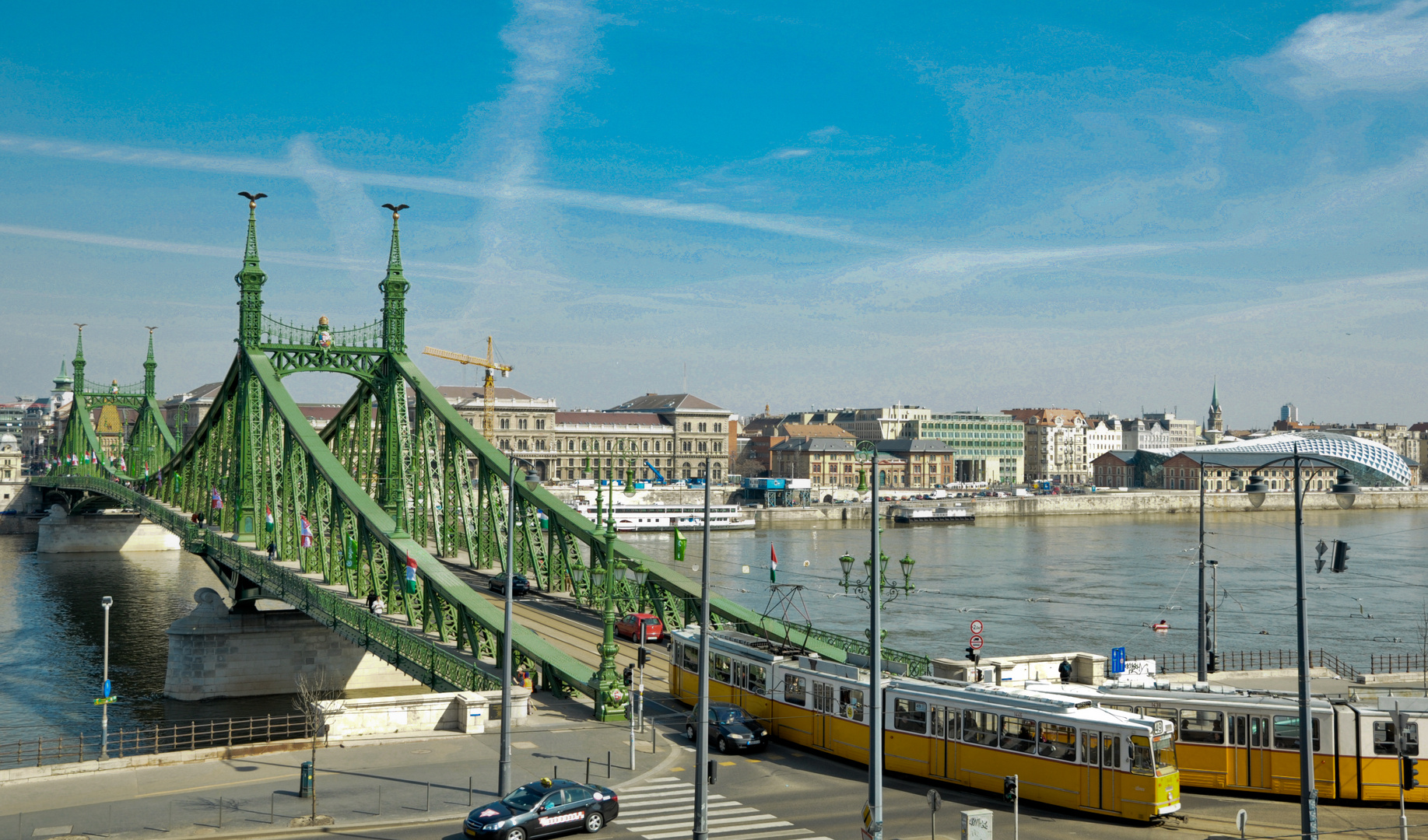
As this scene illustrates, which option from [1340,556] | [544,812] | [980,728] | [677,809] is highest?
[1340,556]

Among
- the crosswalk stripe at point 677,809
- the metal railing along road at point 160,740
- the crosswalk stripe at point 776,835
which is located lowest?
the metal railing along road at point 160,740

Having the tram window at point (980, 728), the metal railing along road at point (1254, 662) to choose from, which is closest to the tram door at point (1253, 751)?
the tram window at point (980, 728)

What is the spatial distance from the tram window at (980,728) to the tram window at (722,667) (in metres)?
8.51

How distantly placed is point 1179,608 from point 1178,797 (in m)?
57.2

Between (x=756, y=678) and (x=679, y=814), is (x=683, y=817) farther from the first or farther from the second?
(x=756, y=678)

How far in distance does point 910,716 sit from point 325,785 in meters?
12.7

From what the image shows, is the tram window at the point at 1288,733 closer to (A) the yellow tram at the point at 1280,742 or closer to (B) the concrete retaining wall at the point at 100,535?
(A) the yellow tram at the point at 1280,742

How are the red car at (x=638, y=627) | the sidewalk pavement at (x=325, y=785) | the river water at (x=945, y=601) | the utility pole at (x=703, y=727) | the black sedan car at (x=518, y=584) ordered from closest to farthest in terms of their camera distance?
the utility pole at (x=703, y=727), the sidewalk pavement at (x=325, y=785), the red car at (x=638, y=627), the black sedan car at (x=518, y=584), the river water at (x=945, y=601)

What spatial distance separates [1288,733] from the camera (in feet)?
80.6

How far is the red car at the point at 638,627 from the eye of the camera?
141 ft

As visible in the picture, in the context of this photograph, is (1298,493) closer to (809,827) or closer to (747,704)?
(809,827)

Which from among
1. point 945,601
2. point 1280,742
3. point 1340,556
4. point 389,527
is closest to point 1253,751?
point 1280,742

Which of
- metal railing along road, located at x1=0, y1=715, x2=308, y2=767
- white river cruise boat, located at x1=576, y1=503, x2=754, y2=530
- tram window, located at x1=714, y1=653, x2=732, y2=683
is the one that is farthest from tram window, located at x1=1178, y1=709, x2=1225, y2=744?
white river cruise boat, located at x1=576, y1=503, x2=754, y2=530

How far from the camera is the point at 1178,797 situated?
2330 cm
